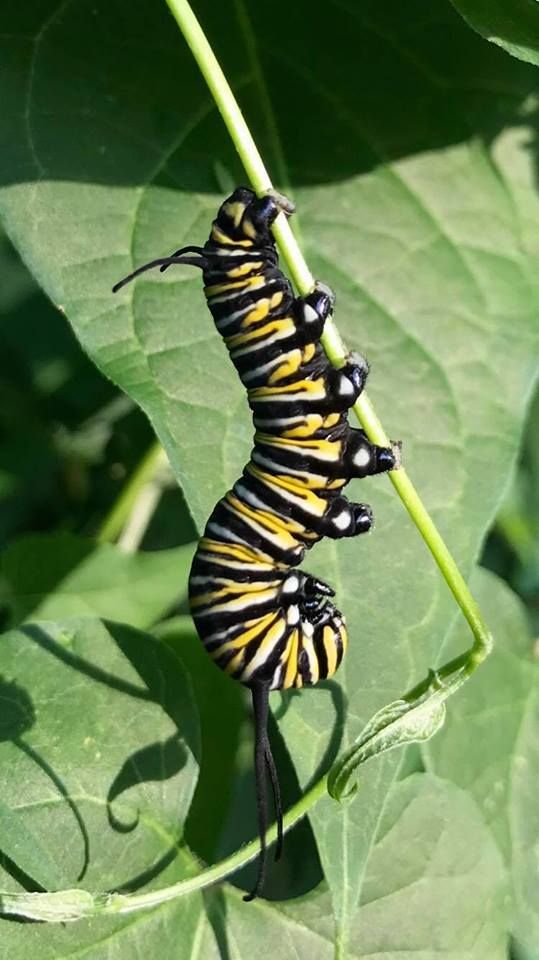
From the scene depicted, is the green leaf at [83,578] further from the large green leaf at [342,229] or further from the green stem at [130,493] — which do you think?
the large green leaf at [342,229]

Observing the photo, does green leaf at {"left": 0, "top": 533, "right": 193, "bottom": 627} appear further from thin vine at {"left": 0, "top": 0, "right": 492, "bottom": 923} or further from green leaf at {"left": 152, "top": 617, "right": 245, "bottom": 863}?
thin vine at {"left": 0, "top": 0, "right": 492, "bottom": 923}

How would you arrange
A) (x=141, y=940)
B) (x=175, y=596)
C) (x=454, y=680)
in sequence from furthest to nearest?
1. (x=175, y=596)
2. (x=141, y=940)
3. (x=454, y=680)

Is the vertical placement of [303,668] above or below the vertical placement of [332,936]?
above

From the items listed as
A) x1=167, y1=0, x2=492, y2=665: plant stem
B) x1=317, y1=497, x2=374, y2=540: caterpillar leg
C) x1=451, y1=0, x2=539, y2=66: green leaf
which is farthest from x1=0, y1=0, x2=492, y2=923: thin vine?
x1=451, y1=0, x2=539, y2=66: green leaf

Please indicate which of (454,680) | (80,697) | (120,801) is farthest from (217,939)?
(454,680)

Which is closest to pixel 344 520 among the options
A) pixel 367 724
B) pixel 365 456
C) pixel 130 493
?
pixel 365 456

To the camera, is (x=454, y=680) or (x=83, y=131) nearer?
(x=454, y=680)

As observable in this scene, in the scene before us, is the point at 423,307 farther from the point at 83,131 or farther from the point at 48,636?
the point at 48,636
